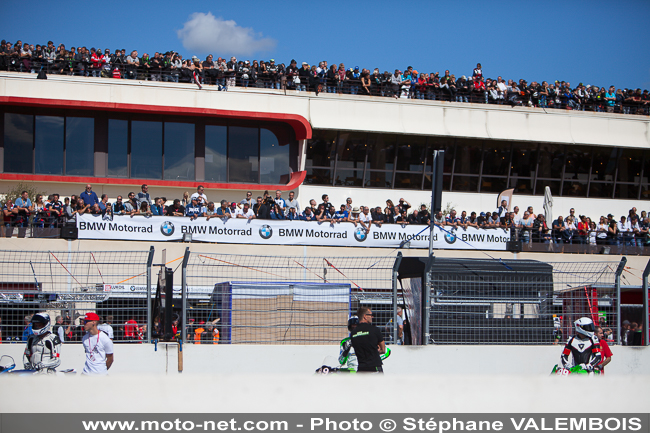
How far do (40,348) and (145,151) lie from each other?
43.7 feet

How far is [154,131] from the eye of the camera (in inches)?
752

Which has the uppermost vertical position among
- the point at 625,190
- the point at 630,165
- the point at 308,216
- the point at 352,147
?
the point at 352,147

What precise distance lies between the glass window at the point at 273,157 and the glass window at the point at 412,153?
4.57 metres

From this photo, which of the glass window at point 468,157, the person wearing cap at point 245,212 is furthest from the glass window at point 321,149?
the person wearing cap at point 245,212

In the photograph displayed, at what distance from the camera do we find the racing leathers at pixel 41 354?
657cm

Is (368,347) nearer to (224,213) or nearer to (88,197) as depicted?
(224,213)

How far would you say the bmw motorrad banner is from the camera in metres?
14.1

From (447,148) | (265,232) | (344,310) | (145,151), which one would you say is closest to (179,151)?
(145,151)

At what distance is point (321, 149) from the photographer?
20734 mm

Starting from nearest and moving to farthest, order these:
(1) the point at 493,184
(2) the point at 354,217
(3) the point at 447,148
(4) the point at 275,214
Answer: (4) the point at 275,214
(2) the point at 354,217
(3) the point at 447,148
(1) the point at 493,184

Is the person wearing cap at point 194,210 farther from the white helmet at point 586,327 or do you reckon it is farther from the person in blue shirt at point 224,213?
the white helmet at point 586,327

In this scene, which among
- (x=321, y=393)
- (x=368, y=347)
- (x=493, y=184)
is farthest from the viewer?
(x=493, y=184)

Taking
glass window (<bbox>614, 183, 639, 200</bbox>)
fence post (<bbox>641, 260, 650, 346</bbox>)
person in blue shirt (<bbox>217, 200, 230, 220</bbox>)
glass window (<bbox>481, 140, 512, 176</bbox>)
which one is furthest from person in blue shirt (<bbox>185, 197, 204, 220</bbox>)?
glass window (<bbox>614, 183, 639, 200</bbox>)
